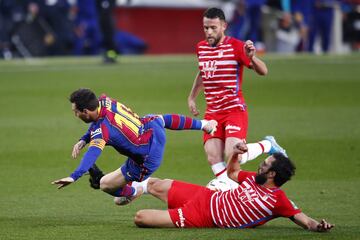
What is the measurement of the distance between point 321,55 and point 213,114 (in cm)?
2016

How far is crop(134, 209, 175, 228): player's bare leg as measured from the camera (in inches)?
397

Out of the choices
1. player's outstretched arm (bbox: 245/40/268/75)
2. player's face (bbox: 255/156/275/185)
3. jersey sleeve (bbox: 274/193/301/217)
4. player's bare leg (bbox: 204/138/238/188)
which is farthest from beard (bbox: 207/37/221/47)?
jersey sleeve (bbox: 274/193/301/217)

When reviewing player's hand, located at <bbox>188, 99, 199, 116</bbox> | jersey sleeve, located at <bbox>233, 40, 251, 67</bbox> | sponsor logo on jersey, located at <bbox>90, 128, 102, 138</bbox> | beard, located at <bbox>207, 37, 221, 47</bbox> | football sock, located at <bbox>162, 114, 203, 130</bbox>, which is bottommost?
player's hand, located at <bbox>188, 99, 199, 116</bbox>

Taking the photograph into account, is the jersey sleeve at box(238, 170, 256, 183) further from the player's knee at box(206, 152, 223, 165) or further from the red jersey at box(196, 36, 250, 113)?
the red jersey at box(196, 36, 250, 113)

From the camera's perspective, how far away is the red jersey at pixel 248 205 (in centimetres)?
973

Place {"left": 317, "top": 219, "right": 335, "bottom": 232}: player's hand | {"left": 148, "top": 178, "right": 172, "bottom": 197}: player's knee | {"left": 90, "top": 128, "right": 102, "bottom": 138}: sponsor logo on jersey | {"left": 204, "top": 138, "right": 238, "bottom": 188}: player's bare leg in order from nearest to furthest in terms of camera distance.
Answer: {"left": 317, "top": 219, "right": 335, "bottom": 232}: player's hand, {"left": 90, "top": 128, "right": 102, "bottom": 138}: sponsor logo on jersey, {"left": 148, "top": 178, "right": 172, "bottom": 197}: player's knee, {"left": 204, "top": 138, "right": 238, "bottom": 188}: player's bare leg

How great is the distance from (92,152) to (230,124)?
8.05 feet

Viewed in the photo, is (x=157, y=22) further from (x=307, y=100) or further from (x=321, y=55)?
(x=307, y=100)

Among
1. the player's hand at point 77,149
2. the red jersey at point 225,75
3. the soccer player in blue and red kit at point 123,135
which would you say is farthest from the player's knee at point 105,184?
the red jersey at point 225,75

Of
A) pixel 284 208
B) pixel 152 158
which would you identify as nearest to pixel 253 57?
pixel 152 158

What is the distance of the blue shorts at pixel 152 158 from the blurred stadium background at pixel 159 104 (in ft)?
1.59

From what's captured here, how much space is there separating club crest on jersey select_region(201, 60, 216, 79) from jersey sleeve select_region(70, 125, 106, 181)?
7.44 feet

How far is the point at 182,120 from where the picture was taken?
10805 millimetres

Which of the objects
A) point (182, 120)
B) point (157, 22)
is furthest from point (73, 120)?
point (157, 22)
